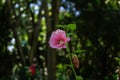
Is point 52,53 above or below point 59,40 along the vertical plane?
below

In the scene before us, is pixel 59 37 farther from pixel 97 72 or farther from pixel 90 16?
pixel 90 16

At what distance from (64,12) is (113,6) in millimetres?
1394

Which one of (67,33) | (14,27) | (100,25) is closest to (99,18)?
(100,25)

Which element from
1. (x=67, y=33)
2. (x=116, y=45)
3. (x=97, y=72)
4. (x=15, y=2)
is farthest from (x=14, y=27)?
(x=67, y=33)

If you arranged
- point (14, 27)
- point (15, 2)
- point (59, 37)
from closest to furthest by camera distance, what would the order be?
point (59, 37) < point (14, 27) < point (15, 2)

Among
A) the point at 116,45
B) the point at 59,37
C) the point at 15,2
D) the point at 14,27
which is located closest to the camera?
the point at 59,37

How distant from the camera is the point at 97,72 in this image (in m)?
10.5

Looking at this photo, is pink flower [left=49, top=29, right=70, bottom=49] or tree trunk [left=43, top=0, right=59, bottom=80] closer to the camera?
pink flower [left=49, top=29, right=70, bottom=49]

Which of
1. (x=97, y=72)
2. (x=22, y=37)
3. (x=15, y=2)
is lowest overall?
(x=97, y=72)

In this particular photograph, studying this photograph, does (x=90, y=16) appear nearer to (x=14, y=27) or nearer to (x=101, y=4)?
(x=101, y=4)

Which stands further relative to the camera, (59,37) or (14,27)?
(14,27)

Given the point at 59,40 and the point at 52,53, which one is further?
the point at 52,53

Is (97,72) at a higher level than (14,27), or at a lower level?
lower

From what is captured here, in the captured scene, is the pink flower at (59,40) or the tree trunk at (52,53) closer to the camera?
the pink flower at (59,40)
